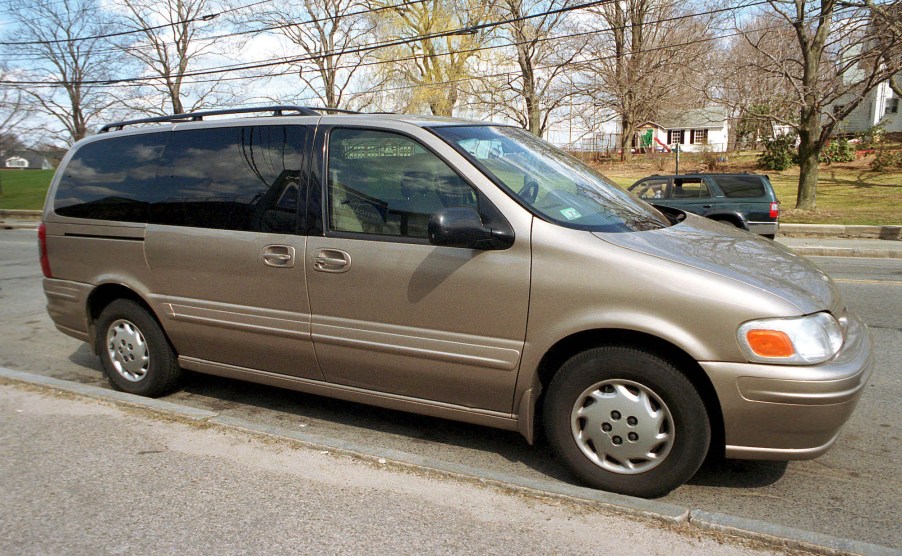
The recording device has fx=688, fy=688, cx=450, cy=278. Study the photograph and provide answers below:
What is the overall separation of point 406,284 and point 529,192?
795 millimetres

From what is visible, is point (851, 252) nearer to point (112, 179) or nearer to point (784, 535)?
point (784, 535)

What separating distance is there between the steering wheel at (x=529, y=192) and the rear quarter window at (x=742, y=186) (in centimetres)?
1107

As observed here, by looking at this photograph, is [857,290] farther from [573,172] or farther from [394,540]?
[394,540]

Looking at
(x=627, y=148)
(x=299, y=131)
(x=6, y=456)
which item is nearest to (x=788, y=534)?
(x=299, y=131)

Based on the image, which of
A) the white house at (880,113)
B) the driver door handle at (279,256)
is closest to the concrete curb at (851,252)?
the driver door handle at (279,256)

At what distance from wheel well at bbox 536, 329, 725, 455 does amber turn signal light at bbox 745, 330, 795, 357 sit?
0.25 m

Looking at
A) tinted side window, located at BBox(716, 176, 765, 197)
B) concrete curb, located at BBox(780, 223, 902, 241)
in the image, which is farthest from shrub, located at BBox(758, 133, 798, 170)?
tinted side window, located at BBox(716, 176, 765, 197)

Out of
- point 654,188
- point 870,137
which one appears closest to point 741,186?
point 654,188

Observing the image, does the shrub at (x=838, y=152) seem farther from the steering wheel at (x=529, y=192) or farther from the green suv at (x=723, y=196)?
the steering wheel at (x=529, y=192)

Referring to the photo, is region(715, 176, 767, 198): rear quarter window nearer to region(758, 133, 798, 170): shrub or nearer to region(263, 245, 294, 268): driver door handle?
region(263, 245, 294, 268): driver door handle

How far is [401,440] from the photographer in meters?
4.09

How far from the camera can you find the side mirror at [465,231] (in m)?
3.27

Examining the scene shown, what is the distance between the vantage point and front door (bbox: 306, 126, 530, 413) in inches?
133

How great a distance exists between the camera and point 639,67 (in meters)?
38.9
